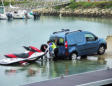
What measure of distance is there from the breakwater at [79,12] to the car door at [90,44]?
203ft

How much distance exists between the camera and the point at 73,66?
20.3m

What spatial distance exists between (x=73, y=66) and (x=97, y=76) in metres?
5.50

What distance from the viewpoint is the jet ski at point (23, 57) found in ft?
66.6

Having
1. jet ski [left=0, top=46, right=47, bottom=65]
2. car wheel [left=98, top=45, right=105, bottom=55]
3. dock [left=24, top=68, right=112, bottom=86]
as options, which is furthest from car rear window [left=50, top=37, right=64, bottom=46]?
dock [left=24, top=68, right=112, bottom=86]

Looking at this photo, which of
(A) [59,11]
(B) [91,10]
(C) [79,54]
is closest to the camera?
(C) [79,54]

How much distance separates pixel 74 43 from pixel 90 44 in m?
1.39

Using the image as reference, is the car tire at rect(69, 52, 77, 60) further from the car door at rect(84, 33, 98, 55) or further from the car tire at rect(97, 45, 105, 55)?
the car tire at rect(97, 45, 105, 55)

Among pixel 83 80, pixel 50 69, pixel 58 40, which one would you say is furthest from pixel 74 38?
pixel 83 80

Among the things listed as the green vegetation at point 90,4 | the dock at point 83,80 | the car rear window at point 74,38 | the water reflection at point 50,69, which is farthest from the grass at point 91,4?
the dock at point 83,80

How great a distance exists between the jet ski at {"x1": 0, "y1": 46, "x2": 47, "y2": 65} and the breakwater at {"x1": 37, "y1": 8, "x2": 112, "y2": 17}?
64.5 m

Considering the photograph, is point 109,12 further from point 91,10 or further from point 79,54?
point 79,54

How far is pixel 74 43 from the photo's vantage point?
2166 centimetres

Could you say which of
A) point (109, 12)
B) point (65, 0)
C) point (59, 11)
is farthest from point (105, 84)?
point (65, 0)

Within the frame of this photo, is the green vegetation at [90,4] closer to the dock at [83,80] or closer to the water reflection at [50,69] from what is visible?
the water reflection at [50,69]
